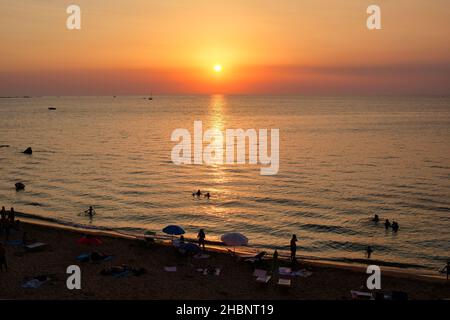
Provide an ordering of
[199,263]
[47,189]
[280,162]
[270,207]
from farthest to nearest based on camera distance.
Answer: [280,162] < [47,189] < [270,207] < [199,263]

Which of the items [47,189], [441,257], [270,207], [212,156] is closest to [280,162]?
[212,156]

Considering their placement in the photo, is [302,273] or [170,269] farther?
[302,273]

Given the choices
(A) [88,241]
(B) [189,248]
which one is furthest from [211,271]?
(A) [88,241]

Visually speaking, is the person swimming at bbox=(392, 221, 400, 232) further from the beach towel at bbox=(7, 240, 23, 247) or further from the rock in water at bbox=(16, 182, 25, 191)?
the rock in water at bbox=(16, 182, 25, 191)

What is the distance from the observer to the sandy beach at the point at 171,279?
2016cm

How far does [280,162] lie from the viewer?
7169 centimetres

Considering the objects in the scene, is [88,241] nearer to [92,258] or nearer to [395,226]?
[92,258]

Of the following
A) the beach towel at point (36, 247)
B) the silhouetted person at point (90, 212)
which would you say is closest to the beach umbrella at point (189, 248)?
the beach towel at point (36, 247)

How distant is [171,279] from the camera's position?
2212cm

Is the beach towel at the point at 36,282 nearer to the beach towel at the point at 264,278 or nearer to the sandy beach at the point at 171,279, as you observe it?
the sandy beach at the point at 171,279

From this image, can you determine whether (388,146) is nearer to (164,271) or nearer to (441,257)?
(441,257)

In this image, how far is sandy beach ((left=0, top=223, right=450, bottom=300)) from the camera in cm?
2016

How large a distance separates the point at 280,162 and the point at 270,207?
3035cm

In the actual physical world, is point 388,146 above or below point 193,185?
above
